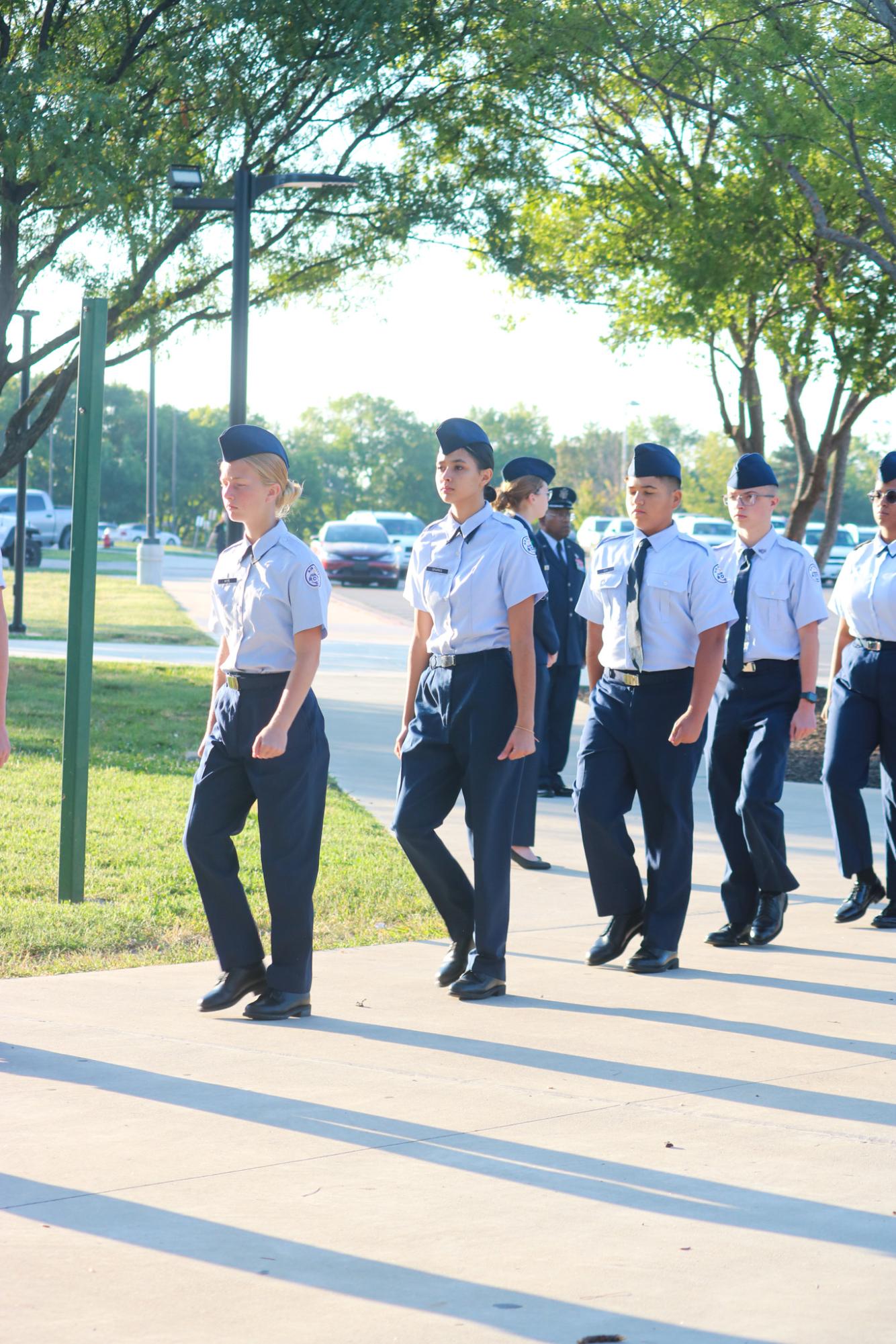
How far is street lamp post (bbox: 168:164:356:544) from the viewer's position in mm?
12328

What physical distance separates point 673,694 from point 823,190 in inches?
304

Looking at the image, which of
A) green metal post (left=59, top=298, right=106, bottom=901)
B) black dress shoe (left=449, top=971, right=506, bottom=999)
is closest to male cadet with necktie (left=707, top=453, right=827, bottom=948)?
black dress shoe (left=449, top=971, right=506, bottom=999)

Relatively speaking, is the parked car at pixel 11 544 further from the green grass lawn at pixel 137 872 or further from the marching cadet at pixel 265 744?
the marching cadet at pixel 265 744

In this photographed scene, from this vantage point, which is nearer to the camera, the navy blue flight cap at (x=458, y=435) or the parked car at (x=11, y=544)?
the navy blue flight cap at (x=458, y=435)

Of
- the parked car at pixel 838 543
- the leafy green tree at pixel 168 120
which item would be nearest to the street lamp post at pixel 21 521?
the leafy green tree at pixel 168 120

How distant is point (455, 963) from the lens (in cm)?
593

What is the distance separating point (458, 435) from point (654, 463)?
2.85 ft

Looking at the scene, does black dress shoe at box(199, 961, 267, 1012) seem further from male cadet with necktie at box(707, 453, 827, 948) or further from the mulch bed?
the mulch bed

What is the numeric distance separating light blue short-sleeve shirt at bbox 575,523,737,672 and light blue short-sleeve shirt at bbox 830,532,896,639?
1242 millimetres

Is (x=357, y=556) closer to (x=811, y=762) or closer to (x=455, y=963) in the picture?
(x=811, y=762)

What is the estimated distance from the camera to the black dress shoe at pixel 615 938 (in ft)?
20.9

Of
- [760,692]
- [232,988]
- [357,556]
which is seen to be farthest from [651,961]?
[357,556]

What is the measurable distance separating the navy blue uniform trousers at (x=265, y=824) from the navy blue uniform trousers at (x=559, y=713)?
4.87m

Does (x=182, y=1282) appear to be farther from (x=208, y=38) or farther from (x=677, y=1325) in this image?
A: (x=208, y=38)
